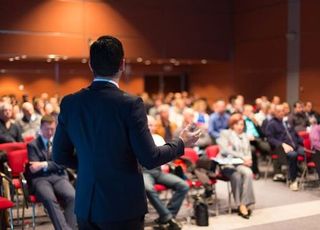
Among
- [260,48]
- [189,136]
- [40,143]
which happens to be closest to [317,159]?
[40,143]

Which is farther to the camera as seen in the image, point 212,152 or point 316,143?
point 316,143

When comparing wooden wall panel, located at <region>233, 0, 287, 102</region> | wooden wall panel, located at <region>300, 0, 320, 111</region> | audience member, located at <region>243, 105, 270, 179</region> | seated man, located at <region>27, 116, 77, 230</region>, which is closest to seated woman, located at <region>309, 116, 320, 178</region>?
audience member, located at <region>243, 105, 270, 179</region>

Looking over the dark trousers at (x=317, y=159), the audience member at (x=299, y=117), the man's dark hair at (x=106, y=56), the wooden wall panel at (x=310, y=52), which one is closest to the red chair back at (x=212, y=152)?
the dark trousers at (x=317, y=159)

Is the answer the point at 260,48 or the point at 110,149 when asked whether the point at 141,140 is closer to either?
the point at 110,149

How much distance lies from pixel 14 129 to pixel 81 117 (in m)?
5.03

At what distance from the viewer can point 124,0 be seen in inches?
493

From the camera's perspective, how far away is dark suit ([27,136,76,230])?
175 inches

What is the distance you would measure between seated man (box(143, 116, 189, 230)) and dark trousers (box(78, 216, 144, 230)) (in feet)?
10.4

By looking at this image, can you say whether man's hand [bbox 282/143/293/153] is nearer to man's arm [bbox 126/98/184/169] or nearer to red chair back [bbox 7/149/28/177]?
red chair back [bbox 7/149/28/177]

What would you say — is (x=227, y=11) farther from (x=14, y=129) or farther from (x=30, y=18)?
(x=14, y=129)

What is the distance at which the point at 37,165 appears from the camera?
4.59 metres

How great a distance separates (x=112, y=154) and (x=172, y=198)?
3.65 meters

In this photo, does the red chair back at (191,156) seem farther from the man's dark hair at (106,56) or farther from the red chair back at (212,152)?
the man's dark hair at (106,56)

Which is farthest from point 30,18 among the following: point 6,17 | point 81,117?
point 81,117
